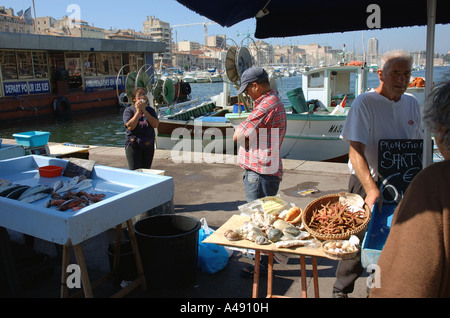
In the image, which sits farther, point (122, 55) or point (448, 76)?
point (122, 55)

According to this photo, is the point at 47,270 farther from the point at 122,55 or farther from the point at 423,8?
the point at 122,55

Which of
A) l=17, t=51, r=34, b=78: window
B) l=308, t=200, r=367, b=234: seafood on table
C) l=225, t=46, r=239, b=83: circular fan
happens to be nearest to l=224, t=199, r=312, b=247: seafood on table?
l=308, t=200, r=367, b=234: seafood on table

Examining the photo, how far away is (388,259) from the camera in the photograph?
1382 millimetres

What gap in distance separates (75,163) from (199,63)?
170563 millimetres

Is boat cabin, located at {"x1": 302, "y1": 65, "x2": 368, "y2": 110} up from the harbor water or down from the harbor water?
up

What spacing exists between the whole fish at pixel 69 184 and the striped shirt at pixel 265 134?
1556 mm

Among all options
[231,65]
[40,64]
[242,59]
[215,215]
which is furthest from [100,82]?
[215,215]

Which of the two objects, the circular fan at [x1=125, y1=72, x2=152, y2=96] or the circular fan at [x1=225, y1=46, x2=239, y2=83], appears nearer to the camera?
the circular fan at [x1=125, y1=72, x2=152, y2=96]

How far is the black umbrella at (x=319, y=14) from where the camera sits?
3043 millimetres

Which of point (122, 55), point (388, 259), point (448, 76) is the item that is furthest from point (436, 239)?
point (122, 55)

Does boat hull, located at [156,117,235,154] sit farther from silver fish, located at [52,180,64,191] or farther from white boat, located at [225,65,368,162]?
silver fish, located at [52,180,64,191]

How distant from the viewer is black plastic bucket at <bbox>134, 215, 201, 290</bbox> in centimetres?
330

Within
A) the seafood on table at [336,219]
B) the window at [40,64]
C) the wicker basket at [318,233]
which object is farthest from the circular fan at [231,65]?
the window at [40,64]
